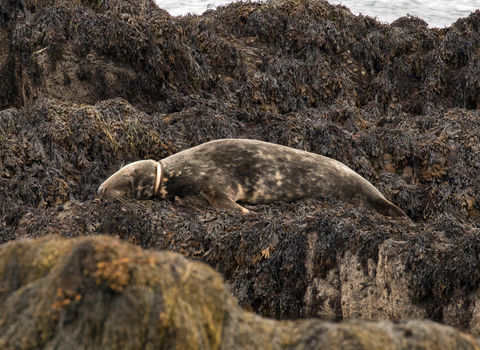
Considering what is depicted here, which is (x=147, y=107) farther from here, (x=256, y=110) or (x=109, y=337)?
(x=109, y=337)

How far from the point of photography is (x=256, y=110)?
8344 millimetres

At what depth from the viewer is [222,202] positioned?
16.0 ft

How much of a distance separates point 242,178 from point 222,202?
424mm

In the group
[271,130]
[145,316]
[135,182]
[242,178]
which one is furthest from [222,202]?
[145,316]

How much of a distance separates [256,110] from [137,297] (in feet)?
22.8

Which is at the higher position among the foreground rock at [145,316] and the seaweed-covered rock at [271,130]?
the foreground rock at [145,316]

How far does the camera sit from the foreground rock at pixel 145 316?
1544 mm

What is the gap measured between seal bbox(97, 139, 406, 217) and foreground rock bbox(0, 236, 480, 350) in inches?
126

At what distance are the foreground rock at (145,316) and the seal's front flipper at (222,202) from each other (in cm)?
298

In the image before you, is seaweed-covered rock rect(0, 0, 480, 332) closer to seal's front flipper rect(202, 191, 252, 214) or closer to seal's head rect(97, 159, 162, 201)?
seal's front flipper rect(202, 191, 252, 214)

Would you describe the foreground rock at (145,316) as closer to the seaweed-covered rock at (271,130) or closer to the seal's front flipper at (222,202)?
the seaweed-covered rock at (271,130)

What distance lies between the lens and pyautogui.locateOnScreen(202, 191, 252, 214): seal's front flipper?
15.7ft

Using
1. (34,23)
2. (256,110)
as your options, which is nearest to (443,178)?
(256,110)

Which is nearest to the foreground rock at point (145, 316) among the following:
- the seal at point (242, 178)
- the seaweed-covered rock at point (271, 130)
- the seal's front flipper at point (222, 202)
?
the seaweed-covered rock at point (271, 130)
